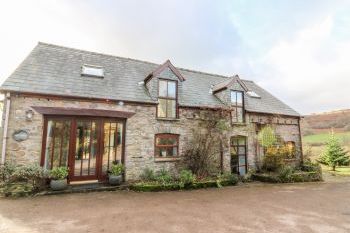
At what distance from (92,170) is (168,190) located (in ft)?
12.1

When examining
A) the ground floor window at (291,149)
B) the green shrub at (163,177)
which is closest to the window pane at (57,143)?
the green shrub at (163,177)

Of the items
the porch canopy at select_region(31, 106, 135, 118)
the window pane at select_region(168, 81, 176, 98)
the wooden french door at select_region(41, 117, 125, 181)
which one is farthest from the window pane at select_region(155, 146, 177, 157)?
the window pane at select_region(168, 81, 176, 98)

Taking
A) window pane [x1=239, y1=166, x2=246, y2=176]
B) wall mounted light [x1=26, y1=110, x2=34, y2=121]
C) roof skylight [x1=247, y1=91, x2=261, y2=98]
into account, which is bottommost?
window pane [x1=239, y1=166, x2=246, y2=176]

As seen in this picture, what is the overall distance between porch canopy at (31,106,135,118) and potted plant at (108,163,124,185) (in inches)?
96.3

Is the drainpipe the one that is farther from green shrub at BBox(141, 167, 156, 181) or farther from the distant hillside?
the distant hillside

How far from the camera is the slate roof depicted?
10.0 metres

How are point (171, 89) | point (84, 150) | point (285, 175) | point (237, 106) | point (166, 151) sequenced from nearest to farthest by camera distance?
1. point (84, 150)
2. point (166, 151)
3. point (171, 89)
4. point (285, 175)
5. point (237, 106)

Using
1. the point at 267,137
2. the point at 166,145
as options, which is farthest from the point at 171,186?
the point at 267,137

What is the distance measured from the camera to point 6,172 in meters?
8.53

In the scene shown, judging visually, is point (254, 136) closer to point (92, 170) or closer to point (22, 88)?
point (92, 170)

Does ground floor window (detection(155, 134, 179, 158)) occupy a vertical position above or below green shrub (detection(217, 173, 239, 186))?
above

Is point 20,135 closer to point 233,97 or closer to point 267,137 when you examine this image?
point 233,97

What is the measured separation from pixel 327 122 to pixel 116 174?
118ft

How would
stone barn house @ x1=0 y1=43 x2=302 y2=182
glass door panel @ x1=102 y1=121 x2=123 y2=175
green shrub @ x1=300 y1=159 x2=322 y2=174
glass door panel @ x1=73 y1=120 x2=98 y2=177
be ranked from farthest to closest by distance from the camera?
green shrub @ x1=300 y1=159 x2=322 y2=174 < glass door panel @ x1=102 y1=121 x2=123 y2=175 < glass door panel @ x1=73 y1=120 x2=98 y2=177 < stone barn house @ x1=0 y1=43 x2=302 y2=182
